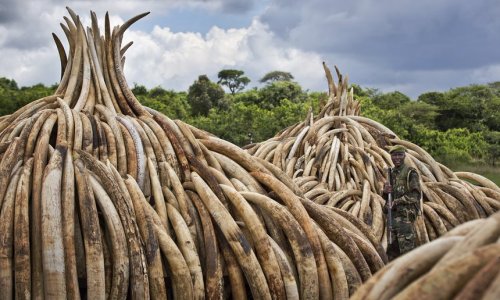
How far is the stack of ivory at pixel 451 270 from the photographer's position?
5.01ft

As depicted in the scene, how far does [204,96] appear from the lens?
45781mm

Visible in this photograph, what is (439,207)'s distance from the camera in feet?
26.9

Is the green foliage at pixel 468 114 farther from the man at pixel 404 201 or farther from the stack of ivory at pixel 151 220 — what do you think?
the stack of ivory at pixel 151 220

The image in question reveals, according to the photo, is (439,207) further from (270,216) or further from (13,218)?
(13,218)

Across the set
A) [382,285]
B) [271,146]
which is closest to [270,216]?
[382,285]

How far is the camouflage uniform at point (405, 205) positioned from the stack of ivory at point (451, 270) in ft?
17.9

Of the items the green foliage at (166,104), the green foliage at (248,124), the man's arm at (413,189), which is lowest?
the man's arm at (413,189)

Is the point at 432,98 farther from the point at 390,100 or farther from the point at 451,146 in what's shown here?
the point at 451,146

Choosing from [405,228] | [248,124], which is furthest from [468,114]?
[405,228]

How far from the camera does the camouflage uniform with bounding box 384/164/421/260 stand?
7.30 m

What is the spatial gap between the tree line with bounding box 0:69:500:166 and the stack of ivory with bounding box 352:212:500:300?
36.6 ft

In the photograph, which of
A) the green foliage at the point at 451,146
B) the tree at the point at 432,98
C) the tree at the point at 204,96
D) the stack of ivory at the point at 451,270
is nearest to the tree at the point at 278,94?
the tree at the point at 204,96

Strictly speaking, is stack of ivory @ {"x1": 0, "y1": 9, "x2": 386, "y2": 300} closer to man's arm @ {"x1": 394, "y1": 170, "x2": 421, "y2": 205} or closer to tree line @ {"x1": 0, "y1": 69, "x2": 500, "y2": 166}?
man's arm @ {"x1": 394, "y1": 170, "x2": 421, "y2": 205}

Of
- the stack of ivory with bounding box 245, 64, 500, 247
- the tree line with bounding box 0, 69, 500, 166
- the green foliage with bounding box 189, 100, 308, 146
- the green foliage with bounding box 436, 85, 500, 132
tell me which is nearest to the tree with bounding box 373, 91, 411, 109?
the tree line with bounding box 0, 69, 500, 166
